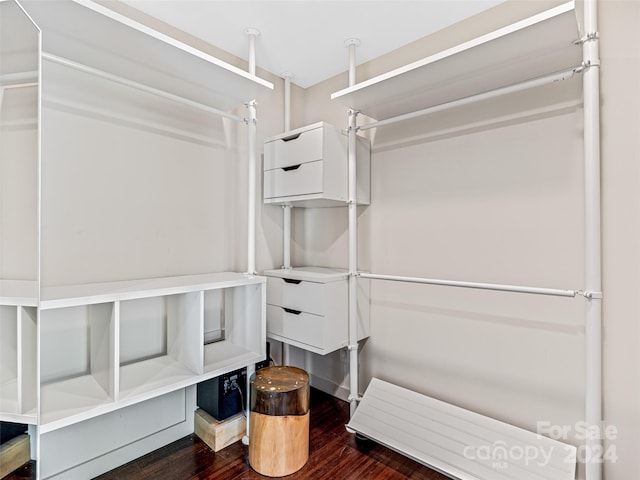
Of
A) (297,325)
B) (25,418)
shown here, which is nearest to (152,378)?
(25,418)

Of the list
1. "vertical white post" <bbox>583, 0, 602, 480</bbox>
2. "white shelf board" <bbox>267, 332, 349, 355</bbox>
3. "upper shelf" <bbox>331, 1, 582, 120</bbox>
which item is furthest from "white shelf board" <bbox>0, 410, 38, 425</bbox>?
"vertical white post" <bbox>583, 0, 602, 480</bbox>

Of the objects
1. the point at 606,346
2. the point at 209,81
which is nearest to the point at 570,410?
the point at 606,346

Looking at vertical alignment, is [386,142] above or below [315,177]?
above

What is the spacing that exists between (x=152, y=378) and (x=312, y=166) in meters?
1.32

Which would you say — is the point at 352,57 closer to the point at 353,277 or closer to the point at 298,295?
the point at 353,277

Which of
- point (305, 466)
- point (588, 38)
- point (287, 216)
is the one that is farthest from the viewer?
point (287, 216)

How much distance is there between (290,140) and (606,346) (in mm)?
1840

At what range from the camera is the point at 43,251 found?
4.76 feet

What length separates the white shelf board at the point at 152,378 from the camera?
142cm

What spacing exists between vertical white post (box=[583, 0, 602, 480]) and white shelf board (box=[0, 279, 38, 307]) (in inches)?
76.5

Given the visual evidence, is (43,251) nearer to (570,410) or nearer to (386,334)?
(386,334)

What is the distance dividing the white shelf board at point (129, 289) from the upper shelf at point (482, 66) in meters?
1.11

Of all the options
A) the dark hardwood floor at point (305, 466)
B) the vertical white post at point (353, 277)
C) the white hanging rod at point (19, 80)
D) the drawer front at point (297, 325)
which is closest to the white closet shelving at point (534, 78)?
the dark hardwood floor at point (305, 466)

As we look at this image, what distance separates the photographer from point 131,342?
1.68 meters
